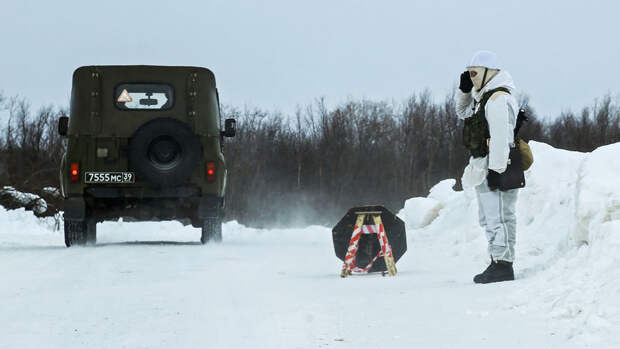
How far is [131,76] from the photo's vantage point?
1332 cm

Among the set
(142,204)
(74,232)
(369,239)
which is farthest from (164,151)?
(369,239)

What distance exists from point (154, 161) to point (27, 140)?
37.3 metres

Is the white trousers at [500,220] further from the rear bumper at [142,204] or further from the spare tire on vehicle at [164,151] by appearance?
the rear bumper at [142,204]

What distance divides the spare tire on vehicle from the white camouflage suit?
5.80m

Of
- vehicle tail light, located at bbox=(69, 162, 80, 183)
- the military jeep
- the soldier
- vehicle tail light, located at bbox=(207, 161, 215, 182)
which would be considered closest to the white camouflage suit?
the soldier

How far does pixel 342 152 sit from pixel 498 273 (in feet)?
164

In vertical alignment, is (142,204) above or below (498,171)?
below

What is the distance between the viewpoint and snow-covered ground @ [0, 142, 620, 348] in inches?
191

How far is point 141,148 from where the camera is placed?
40.8 ft

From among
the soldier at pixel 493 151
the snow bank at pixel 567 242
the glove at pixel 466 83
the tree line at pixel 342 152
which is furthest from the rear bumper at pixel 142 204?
the tree line at pixel 342 152

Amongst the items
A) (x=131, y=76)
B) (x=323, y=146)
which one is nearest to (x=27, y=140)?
(x=323, y=146)

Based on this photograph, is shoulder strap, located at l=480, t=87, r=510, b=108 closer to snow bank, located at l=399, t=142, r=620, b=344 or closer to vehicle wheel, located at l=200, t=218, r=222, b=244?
snow bank, located at l=399, t=142, r=620, b=344

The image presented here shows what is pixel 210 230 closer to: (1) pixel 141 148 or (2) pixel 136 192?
(2) pixel 136 192

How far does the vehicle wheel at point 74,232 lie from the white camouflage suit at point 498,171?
7.29 meters
